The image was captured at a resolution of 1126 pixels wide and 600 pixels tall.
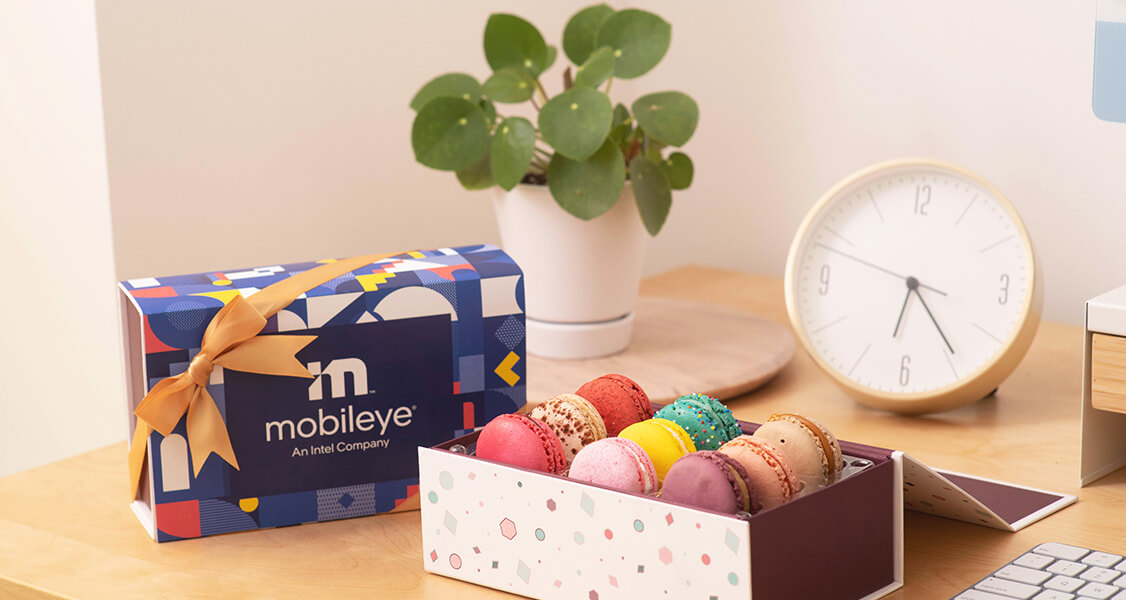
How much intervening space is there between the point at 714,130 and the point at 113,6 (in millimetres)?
885

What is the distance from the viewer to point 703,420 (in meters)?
0.82

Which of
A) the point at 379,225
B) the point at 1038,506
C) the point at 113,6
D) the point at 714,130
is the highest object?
the point at 113,6

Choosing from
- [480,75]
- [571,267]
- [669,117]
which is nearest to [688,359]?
[571,267]

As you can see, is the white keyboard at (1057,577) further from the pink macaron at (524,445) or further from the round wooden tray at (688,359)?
the round wooden tray at (688,359)

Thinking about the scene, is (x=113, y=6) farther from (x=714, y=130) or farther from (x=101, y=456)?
(x=714, y=130)

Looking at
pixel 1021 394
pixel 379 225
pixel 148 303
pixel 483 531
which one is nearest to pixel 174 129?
pixel 379 225

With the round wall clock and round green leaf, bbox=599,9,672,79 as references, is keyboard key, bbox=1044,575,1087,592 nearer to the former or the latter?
the round wall clock

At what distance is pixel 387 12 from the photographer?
1516 mm

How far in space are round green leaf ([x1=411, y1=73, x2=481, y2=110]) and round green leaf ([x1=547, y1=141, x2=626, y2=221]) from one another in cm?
14

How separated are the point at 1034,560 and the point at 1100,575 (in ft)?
0.14

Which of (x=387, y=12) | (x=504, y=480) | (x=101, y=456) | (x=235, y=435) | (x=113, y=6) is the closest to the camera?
(x=504, y=480)

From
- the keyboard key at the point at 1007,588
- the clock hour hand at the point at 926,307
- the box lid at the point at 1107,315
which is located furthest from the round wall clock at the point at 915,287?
the keyboard key at the point at 1007,588

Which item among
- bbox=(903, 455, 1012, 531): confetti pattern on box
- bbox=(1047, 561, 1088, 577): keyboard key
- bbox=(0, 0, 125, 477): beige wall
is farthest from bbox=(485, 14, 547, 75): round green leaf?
bbox=(1047, 561, 1088, 577): keyboard key

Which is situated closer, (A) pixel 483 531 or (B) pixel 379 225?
(A) pixel 483 531
